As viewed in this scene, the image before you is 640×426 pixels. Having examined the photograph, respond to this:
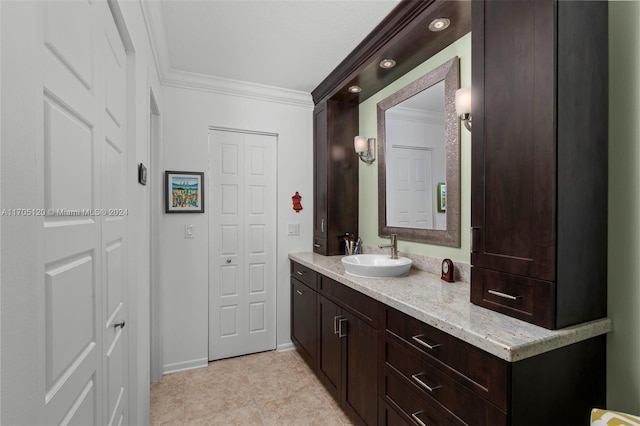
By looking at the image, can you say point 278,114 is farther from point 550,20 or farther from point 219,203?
point 550,20

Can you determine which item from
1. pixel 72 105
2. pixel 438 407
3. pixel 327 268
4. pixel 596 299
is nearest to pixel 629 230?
Answer: pixel 596 299

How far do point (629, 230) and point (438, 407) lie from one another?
101cm

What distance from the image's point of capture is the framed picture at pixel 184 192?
2.67m

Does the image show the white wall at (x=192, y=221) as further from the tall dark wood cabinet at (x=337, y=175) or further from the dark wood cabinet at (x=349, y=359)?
the dark wood cabinet at (x=349, y=359)

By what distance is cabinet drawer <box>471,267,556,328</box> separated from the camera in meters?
1.10

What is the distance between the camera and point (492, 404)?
103cm

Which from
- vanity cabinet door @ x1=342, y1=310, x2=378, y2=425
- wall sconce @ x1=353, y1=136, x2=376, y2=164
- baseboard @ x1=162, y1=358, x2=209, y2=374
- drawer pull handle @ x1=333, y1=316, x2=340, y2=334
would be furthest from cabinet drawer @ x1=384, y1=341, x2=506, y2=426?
baseboard @ x1=162, y1=358, x2=209, y2=374

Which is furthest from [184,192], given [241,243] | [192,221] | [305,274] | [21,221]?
[21,221]

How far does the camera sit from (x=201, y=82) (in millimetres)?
2781

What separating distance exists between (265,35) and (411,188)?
1.52 meters

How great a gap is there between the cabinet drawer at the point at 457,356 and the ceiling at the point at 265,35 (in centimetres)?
179

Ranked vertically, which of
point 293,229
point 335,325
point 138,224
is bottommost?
point 335,325

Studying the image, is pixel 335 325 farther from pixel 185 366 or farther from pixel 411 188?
pixel 185 366

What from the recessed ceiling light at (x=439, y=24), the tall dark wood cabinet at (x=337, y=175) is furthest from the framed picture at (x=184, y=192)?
the recessed ceiling light at (x=439, y=24)
